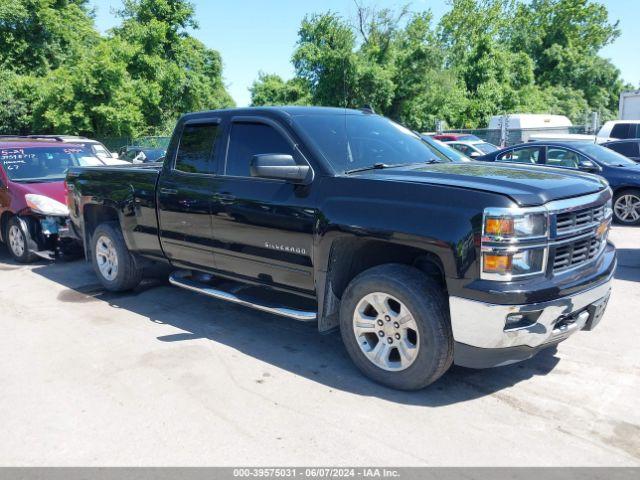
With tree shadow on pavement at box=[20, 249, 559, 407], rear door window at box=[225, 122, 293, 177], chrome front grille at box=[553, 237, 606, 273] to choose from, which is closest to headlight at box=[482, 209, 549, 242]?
chrome front grille at box=[553, 237, 606, 273]

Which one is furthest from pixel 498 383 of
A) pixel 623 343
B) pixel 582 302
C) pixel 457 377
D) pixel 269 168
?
pixel 269 168

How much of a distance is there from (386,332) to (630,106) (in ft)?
79.4

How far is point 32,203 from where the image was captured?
8.13 m

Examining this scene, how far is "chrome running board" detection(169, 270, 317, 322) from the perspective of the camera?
4.34 meters

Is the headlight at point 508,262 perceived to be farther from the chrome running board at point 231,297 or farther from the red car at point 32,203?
the red car at point 32,203

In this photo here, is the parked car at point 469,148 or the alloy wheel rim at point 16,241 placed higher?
the parked car at point 469,148

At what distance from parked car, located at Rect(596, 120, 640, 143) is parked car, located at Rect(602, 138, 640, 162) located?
19.7ft

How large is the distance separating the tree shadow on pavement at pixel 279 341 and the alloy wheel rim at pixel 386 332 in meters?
0.23

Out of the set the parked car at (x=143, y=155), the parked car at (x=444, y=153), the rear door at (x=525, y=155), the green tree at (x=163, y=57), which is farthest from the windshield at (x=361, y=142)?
the green tree at (x=163, y=57)

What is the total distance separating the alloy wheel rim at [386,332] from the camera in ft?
12.6

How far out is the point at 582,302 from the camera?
3689 millimetres

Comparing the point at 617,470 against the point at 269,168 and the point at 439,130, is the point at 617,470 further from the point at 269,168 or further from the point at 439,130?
the point at 439,130

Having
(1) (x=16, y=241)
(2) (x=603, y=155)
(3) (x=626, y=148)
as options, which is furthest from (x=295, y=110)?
(3) (x=626, y=148)

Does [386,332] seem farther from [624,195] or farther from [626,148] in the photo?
[626,148]
